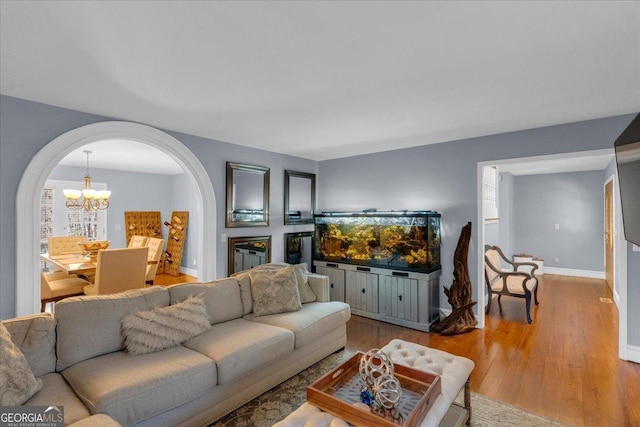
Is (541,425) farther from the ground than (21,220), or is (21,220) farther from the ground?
(21,220)

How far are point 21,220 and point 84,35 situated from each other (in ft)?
6.18

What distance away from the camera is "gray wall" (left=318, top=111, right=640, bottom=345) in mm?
3338

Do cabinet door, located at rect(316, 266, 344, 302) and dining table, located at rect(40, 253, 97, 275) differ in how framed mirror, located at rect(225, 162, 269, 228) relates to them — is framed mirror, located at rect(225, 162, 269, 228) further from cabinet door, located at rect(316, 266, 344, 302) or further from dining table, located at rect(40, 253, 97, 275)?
dining table, located at rect(40, 253, 97, 275)

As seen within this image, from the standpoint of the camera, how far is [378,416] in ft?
4.88

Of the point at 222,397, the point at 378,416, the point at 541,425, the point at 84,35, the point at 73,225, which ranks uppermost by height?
the point at 84,35

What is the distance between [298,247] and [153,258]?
2.41 metres

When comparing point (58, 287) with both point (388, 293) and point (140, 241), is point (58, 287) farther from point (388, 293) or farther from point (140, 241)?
point (388, 293)

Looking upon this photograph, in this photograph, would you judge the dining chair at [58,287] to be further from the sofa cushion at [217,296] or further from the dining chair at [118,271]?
the sofa cushion at [217,296]

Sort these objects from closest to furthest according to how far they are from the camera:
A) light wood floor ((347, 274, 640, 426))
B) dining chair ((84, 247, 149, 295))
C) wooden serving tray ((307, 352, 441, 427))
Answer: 1. wooden serving tray ((307, 352, 441, 427))
2. light wood floor ((347, 274, 640, 426))
3. dining chair ((84, 247, 149, 295))

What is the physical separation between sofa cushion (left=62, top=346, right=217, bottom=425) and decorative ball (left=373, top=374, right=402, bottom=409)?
111cm

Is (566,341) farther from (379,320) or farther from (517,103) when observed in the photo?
(517,103)

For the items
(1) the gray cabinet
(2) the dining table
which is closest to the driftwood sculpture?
(1) the gray cabinet

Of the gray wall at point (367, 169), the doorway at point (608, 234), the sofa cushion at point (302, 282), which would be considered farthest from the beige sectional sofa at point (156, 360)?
the doorway at point (608, 234)

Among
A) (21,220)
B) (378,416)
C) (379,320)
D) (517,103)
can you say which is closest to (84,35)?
(21,220)
